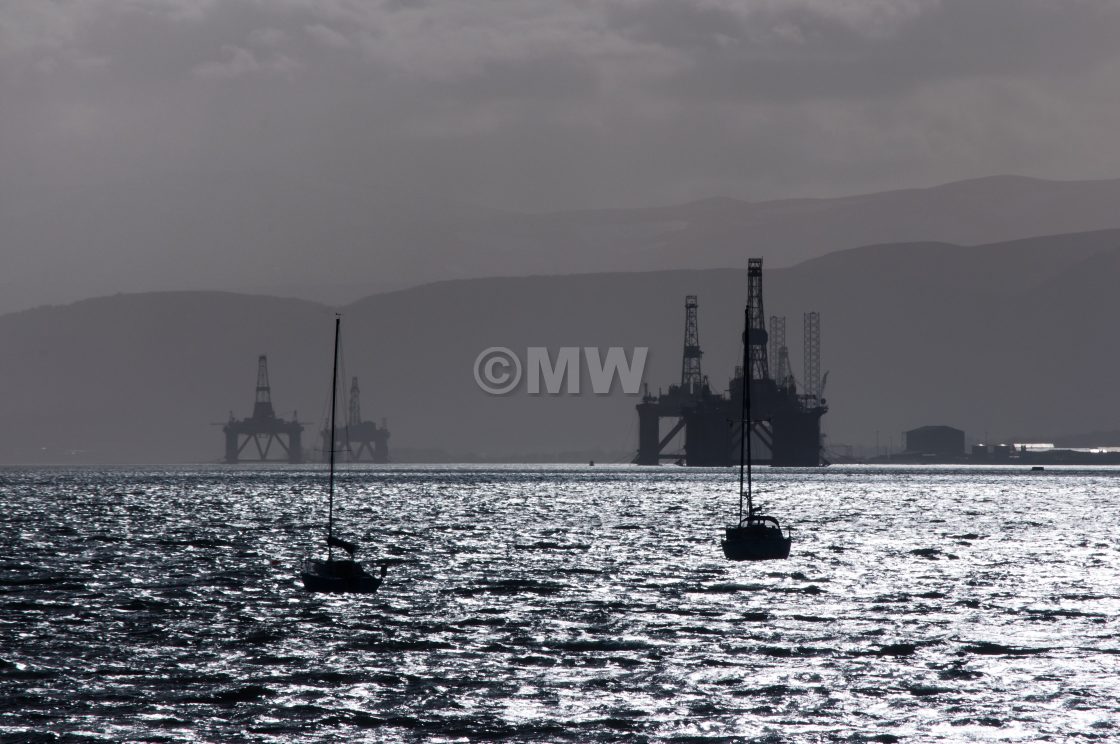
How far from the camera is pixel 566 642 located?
5175cm

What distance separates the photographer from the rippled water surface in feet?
126

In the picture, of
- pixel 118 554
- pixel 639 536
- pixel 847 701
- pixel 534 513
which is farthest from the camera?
pixel 534 513

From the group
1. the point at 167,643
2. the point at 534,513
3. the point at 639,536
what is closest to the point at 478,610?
the point at 167,643

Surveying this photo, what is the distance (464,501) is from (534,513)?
33.3 m

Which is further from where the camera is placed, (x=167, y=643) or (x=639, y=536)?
(x=639, y=536)

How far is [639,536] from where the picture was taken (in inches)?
4304

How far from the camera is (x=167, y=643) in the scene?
170ft

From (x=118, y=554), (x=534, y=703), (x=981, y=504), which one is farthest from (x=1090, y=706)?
(x=981, y=504)

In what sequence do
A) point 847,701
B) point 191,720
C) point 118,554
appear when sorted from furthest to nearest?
point 118,554 → point 847,701 → point 191,720

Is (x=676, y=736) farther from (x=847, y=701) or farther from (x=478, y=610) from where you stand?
(x=478, y=610)

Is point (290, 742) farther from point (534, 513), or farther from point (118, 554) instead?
point (534, 513)

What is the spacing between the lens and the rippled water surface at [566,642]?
1508 inches

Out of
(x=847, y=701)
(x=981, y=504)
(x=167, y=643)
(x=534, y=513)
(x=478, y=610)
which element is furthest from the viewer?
(x=981, y=504)

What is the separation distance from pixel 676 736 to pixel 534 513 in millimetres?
114641
